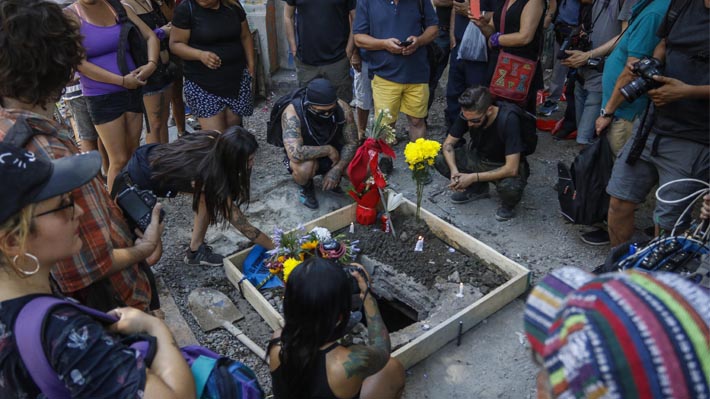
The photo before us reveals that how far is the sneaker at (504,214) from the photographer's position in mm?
4840

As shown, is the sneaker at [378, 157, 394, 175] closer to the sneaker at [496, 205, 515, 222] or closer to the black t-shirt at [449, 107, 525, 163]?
the black t-shirt at [449, 107, 525, 163]

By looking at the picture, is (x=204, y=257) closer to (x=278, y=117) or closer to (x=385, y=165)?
(x=278, y=117)

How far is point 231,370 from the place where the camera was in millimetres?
1902

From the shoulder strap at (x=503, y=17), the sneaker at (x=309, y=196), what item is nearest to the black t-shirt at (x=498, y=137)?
the shoulder strap at (x=503, y=17)

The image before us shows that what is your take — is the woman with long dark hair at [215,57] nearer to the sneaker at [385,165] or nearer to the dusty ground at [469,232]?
the dusty ground at [469,232]

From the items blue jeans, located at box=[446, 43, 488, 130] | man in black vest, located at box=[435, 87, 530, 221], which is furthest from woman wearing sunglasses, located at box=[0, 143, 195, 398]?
blue jeans, located at box=[446, 43, 488, 130]

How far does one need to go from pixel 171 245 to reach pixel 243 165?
1.40 m

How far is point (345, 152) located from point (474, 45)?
1653 millimetres

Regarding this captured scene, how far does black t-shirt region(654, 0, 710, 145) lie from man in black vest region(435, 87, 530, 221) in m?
1.31

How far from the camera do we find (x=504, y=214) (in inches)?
191

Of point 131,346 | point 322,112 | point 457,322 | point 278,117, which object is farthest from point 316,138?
point 131,346

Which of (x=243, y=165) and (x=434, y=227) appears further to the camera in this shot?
(x=434, y=227)

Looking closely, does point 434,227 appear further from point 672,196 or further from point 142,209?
point 142,209

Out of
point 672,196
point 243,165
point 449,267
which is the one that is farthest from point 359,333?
point 672,196
